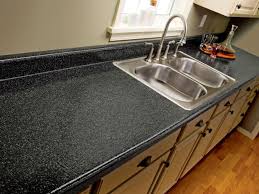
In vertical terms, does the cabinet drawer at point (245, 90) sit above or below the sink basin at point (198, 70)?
below

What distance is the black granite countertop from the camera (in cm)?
81

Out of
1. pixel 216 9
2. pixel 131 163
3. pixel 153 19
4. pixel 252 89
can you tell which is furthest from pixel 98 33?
pixel 252 89

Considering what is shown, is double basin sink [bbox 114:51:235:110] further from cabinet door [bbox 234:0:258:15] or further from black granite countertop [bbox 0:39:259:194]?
cabinet door [bbox 234:0:258:15]

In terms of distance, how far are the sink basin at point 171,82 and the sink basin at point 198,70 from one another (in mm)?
165

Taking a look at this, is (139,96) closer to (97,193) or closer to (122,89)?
(122,89)

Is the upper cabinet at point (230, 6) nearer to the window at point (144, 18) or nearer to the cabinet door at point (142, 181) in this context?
the window at point (144, 18)

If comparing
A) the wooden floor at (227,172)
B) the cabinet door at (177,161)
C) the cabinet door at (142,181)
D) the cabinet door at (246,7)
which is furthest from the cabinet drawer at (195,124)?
the cabinet door at (246,7)

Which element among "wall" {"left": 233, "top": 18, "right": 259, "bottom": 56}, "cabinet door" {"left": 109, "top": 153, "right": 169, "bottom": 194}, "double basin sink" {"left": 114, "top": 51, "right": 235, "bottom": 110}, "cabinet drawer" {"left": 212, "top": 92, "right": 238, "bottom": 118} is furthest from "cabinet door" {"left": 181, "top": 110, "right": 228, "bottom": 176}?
"wall" {"left": 233, "top": 18, "right": 259, "bottom": 56}

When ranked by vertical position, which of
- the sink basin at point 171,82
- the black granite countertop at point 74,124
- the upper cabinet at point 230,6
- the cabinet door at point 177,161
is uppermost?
the upper cabinet at point 230,6

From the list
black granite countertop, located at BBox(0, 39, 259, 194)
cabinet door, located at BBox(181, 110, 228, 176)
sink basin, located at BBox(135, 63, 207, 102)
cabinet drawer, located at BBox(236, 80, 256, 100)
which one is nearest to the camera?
black granite countertop, located at BBox(0, 39, 259, 194)

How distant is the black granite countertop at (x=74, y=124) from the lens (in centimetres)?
81

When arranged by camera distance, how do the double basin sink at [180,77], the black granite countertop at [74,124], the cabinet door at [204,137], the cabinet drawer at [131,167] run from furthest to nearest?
1. the cabinet door at [204,137]
2. the double basin sink at [180,77]
3. the cabinet drawer at [131,167]
4. the black granite countertop at [74,124]

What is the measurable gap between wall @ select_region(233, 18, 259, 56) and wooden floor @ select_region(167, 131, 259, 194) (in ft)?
3.32

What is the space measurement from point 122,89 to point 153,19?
764 millimetres
